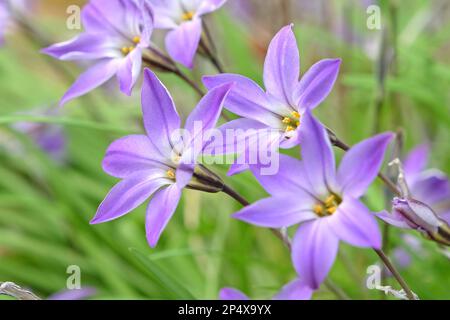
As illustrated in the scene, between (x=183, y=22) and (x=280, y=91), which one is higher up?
(x=183, y=22)

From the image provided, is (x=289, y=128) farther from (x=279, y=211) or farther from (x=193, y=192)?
(x=193, y=192)

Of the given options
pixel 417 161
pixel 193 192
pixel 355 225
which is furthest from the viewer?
pixel 193 192

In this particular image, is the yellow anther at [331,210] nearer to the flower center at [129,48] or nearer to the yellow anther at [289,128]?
the yellow anther at [289,128]

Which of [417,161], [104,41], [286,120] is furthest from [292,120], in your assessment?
[417,161]

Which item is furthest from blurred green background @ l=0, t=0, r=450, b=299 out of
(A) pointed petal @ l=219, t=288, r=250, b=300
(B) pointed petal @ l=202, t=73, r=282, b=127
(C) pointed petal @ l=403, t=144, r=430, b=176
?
(B) pointed petal @ l=202, t=73, r=282, b=127

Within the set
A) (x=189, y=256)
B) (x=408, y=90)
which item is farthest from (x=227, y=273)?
(x=408, y=90)

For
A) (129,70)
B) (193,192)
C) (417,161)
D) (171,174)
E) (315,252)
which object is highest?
(193,192)

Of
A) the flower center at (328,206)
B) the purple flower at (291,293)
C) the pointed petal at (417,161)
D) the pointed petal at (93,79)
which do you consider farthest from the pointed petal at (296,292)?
the pointed petal at (417,161)
